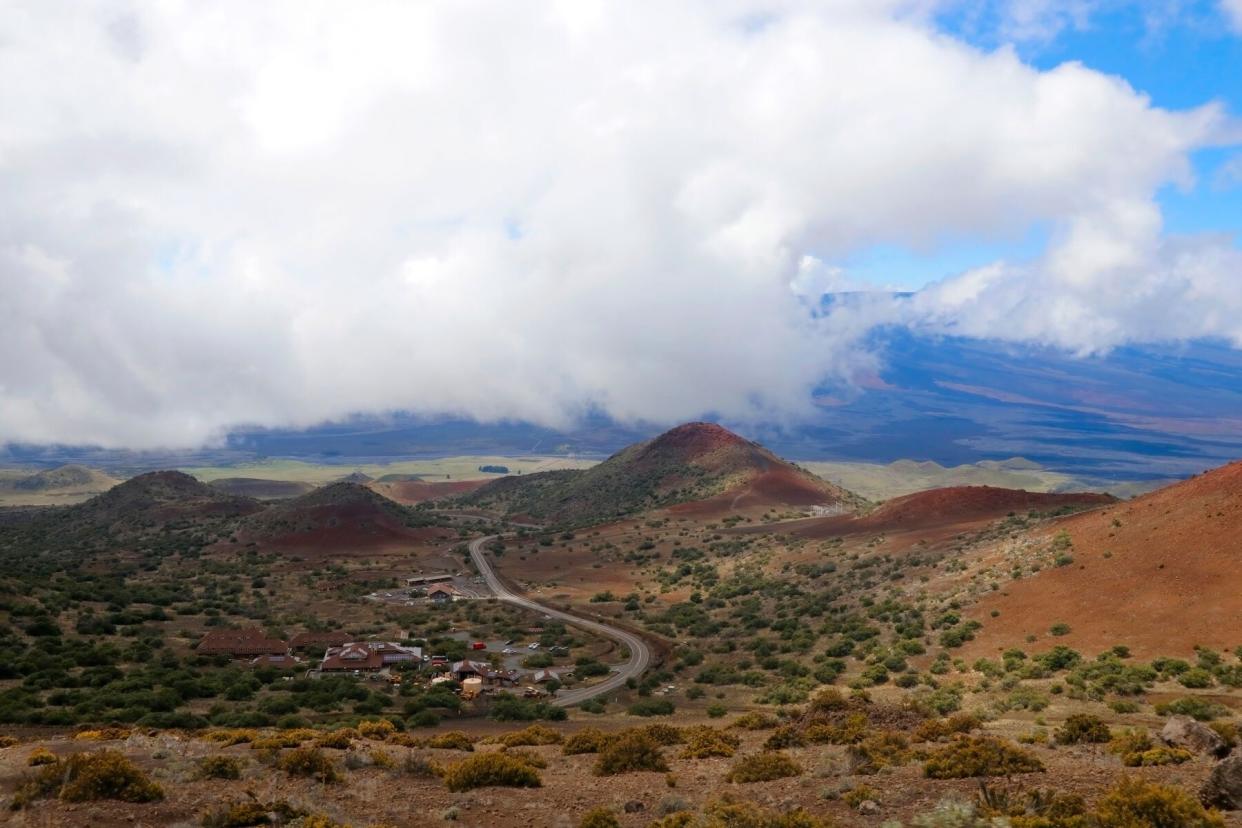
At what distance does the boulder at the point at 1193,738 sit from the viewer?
1636 cm

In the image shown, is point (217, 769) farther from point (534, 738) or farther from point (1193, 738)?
point (1193, 738)

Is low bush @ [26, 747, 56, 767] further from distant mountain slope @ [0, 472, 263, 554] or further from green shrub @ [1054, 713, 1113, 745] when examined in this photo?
distant mountain slope @ [0, 472, 263, 554]

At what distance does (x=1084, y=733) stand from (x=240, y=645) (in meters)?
45.2

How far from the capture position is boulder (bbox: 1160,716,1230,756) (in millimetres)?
16359

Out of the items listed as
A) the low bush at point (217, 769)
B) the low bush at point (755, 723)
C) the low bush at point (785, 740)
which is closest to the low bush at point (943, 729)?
the low bush at point (785, 740)

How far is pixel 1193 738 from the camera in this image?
17062 millimetres

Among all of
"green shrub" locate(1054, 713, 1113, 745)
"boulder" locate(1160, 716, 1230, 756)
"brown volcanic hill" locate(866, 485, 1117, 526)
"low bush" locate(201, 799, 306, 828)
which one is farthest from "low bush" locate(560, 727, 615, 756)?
"brown volcanic hill" locate(866, 485, 1117, 526)

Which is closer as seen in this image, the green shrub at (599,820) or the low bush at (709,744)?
the green shrub at (599,820)

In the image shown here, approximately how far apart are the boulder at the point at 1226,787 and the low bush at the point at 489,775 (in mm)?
11968

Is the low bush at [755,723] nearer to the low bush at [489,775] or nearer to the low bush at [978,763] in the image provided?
the low bush at [978,763]

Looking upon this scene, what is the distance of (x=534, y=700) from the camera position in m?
41.1

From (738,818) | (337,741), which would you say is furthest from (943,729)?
(337,741)

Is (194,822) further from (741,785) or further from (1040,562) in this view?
(1040,562)

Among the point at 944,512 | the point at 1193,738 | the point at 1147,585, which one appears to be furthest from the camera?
the point at 944,512
